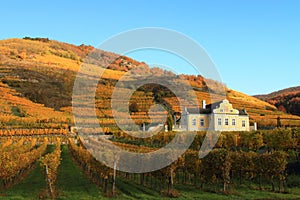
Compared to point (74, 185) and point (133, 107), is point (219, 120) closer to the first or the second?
point (74, 185)

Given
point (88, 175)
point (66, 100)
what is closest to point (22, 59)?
point (66, 100)

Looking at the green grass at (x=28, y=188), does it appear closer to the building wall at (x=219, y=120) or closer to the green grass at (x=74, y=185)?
the green grass at (x=74, y=185)

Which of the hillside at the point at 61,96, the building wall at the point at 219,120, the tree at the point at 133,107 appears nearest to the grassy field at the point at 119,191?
the building wall at the point at 219,120

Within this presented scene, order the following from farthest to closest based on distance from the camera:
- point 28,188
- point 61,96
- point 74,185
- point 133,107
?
point 61,96 < point 133,107 < point 74,185 < point 28,188

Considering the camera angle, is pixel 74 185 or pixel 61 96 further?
pixel 61 96

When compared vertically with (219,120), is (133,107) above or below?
above

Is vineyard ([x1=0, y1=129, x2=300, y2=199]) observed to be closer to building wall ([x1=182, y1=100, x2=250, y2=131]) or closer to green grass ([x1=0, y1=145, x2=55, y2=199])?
green grass ([x1=0, y1=145, x2=55, y2=199])

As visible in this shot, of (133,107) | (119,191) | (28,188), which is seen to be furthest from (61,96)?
(119,191)

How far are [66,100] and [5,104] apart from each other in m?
19.5

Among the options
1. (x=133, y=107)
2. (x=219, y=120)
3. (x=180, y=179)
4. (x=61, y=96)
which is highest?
(x=61, y=96)

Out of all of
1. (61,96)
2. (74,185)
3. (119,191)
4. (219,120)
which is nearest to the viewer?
(119,191)

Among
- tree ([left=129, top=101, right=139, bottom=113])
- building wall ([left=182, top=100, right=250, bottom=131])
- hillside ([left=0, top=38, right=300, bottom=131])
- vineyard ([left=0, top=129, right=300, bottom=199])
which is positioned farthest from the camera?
tree ([left=129, top=101, right=139, bottom=113])

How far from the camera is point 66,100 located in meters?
99.5

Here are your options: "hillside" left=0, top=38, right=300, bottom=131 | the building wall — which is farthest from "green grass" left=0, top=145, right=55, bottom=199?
"hillside" left=0, top=38, right=300, bottom=131
